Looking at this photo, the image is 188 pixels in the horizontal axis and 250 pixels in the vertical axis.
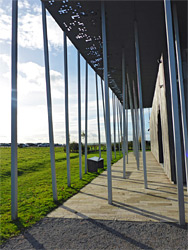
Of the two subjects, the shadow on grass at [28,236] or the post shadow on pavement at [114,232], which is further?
the shadow on grass at [28,236]

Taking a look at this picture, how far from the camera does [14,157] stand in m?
4.25

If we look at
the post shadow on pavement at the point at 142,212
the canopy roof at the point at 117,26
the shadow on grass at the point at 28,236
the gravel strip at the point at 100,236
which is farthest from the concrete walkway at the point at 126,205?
the canopy roof at the point at 117,26

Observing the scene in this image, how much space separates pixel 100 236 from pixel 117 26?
252 inches


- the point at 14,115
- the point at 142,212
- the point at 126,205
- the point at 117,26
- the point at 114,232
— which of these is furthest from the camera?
the point at 117,26

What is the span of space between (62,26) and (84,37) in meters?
1.08

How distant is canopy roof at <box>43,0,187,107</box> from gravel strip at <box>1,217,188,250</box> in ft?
18.5

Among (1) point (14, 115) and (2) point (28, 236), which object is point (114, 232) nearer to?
(2) point (28, 236)

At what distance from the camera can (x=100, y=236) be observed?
10.4 ft

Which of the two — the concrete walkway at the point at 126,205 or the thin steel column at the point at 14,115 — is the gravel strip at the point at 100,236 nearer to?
the concrete walkway at the point at 126,205

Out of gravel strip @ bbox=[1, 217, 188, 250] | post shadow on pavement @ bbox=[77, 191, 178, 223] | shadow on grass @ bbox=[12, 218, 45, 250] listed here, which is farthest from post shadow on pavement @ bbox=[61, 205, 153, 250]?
shadow on grass @ bbox=[12, 218, 45, 250]

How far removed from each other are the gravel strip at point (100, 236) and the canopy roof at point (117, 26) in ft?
18.5

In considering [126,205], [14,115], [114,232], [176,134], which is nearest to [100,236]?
[114,232]

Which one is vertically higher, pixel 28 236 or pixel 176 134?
pixel 176 134

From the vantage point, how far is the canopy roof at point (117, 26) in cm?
575
